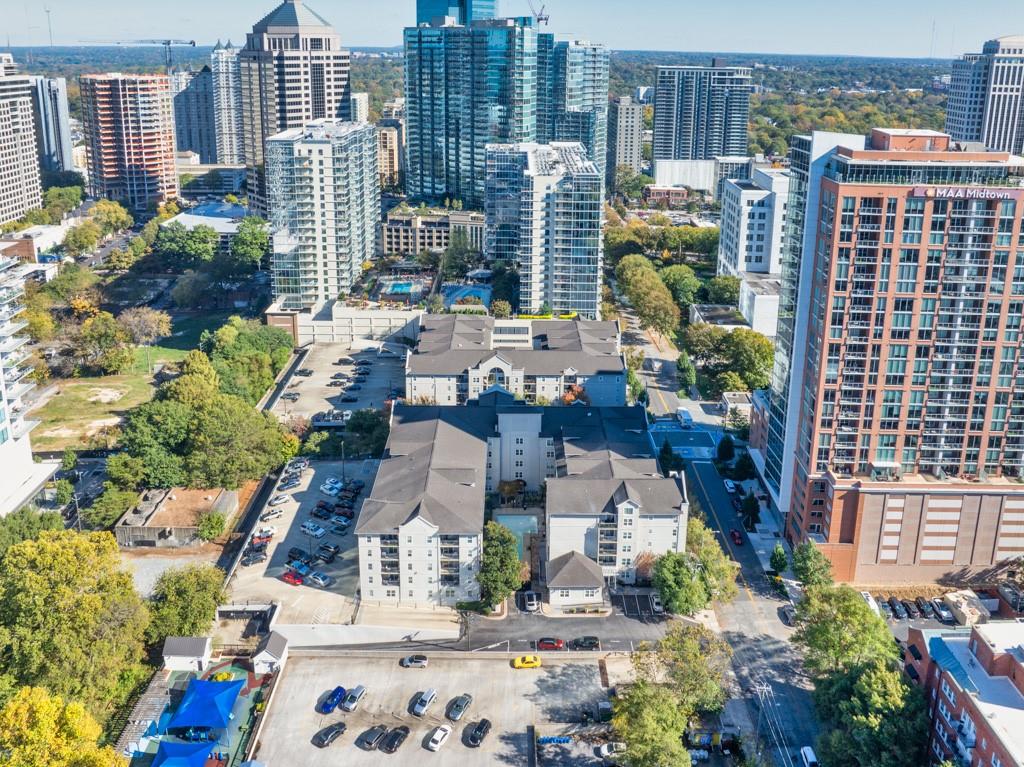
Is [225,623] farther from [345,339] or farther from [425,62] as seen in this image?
[425,62]

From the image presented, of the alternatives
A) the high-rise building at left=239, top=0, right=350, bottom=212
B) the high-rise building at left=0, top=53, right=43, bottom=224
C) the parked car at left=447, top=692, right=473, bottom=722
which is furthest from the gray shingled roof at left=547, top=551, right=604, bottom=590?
the high-rise building at left=0, top=53, right=43, bottom=224

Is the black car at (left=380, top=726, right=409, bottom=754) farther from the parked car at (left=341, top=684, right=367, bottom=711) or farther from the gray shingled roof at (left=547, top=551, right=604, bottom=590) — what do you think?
the gray shingled roof at (left=547, top=551, right=604, bottom=590)

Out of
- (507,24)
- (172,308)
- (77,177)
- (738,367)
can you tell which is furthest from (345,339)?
(77,177)

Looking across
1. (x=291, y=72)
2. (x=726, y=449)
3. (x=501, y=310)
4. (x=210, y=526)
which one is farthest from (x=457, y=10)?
(x=210, y=526)

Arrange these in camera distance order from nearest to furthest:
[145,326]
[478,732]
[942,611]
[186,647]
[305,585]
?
[478,732], [186,647], [942,611], [305,585], [145,326]

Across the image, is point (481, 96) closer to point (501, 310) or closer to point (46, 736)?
point (501, 310)

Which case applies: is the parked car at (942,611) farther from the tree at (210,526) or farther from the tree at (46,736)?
the tree at (210,526)
